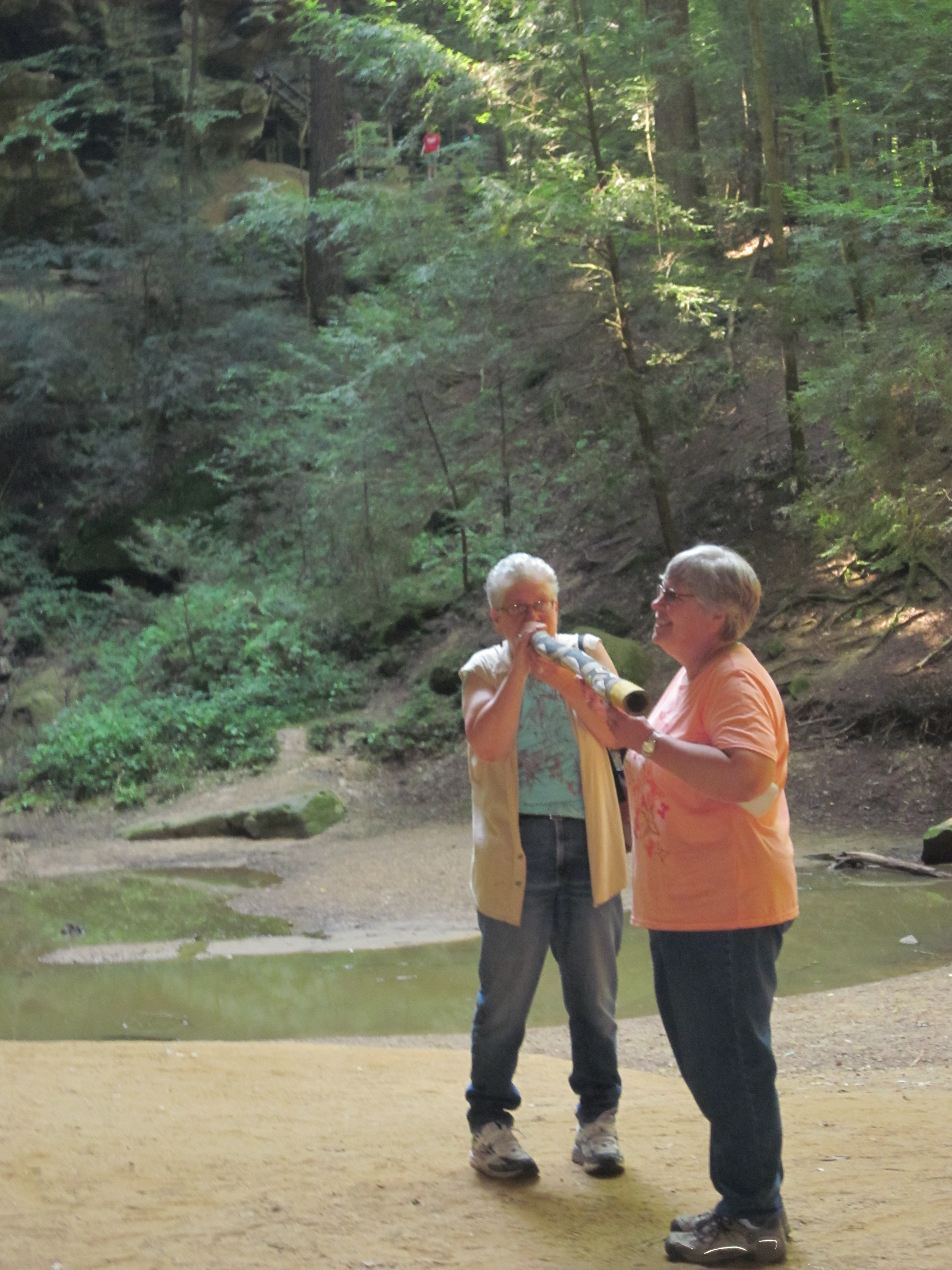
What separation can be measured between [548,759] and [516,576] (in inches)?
23.1

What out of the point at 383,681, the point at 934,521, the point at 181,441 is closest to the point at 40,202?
the point at 181,441

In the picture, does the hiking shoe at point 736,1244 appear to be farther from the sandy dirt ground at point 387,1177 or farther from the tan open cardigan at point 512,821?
the tan open cardigan at point 512,821

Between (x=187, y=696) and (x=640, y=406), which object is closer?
(x=640, y=406)

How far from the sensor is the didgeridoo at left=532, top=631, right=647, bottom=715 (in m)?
2.75

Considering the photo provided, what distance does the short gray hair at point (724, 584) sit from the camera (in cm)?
291

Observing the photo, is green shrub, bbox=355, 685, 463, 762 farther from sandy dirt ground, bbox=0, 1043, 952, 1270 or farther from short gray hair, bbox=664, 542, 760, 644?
short gray hair, bbox=664, 542, 760, 644

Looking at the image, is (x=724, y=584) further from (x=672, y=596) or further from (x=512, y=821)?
(x=512, y=821)

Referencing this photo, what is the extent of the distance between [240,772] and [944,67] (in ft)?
40.4

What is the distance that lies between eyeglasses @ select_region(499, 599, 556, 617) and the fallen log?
706cm

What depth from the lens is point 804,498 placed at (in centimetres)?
1262

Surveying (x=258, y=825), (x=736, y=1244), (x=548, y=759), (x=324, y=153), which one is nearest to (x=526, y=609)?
(x=548, y=759)

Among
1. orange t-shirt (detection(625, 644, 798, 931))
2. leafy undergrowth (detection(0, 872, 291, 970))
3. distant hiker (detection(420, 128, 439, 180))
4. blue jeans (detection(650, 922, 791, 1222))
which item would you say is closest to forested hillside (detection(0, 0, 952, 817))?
distant hiker (detection(420, 128, 439, 180))

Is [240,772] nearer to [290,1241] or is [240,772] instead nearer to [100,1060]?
[100,1060]

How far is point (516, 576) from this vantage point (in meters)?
3.46
